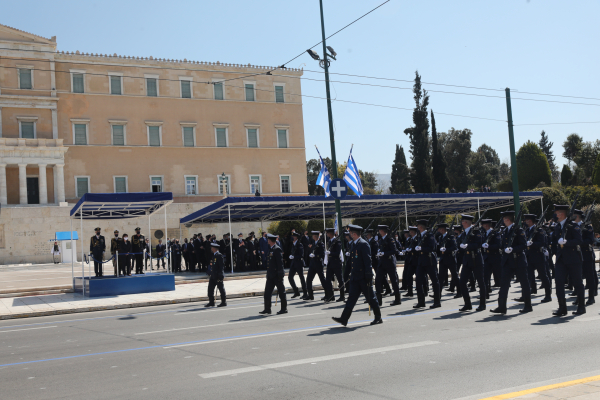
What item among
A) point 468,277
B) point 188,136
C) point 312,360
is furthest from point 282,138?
point 312,360

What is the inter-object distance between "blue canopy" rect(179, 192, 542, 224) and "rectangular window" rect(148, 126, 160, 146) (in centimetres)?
2236

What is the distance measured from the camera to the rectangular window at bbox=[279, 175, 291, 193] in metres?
60.2

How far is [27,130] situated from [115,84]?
8852 millimetres

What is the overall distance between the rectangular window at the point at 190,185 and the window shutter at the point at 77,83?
12.7 m

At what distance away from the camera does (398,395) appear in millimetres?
5805

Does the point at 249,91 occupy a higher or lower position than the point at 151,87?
higher

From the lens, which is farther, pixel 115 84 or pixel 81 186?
pixel 115 84

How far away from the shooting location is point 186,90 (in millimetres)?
56156

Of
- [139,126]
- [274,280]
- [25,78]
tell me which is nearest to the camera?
[274,280]

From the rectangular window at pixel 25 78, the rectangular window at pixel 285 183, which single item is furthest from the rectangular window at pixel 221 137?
the rectangular window at pixel 25 78

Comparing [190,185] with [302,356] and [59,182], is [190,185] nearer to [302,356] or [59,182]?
[59,182]

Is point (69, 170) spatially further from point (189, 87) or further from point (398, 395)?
point (398, 395)

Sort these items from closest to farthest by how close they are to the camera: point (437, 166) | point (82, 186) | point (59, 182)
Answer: point (59, 182) → point (82, 186) → point (437, 166)

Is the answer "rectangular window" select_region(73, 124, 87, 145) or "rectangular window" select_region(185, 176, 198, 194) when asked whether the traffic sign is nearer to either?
"rectangular window" select_region(185, 176, 198, 194)
